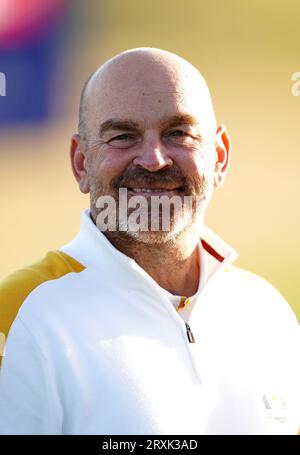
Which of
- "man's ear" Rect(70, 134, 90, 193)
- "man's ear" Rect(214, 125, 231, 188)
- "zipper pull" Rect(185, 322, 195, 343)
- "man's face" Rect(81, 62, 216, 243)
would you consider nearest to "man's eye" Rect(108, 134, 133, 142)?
"man's face" Rect(81, 62, 216, 243)

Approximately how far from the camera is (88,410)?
1.18 metres

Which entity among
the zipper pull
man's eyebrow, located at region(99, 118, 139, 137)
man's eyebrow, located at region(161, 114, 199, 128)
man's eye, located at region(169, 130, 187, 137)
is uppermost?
man's eyebrow, located at region(161, 114, 199, 128)

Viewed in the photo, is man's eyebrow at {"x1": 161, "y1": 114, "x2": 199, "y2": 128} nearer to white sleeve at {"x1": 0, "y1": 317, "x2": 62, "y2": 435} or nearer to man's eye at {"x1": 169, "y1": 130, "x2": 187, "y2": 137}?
man's eye at {"x1": 169, "y1": 130, "x2": 187, "y2": 137}

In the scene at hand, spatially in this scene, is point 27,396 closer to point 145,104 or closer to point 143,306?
point 143,306

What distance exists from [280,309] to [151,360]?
1.35 ft

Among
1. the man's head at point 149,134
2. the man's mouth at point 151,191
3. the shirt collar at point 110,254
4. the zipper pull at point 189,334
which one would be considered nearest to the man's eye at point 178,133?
the man's head at point 149,134

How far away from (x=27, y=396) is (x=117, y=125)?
504 millimetres

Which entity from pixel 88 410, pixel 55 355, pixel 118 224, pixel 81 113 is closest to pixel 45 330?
pixel 55 355

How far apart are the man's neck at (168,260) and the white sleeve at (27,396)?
0.30m

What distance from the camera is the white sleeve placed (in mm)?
1161
